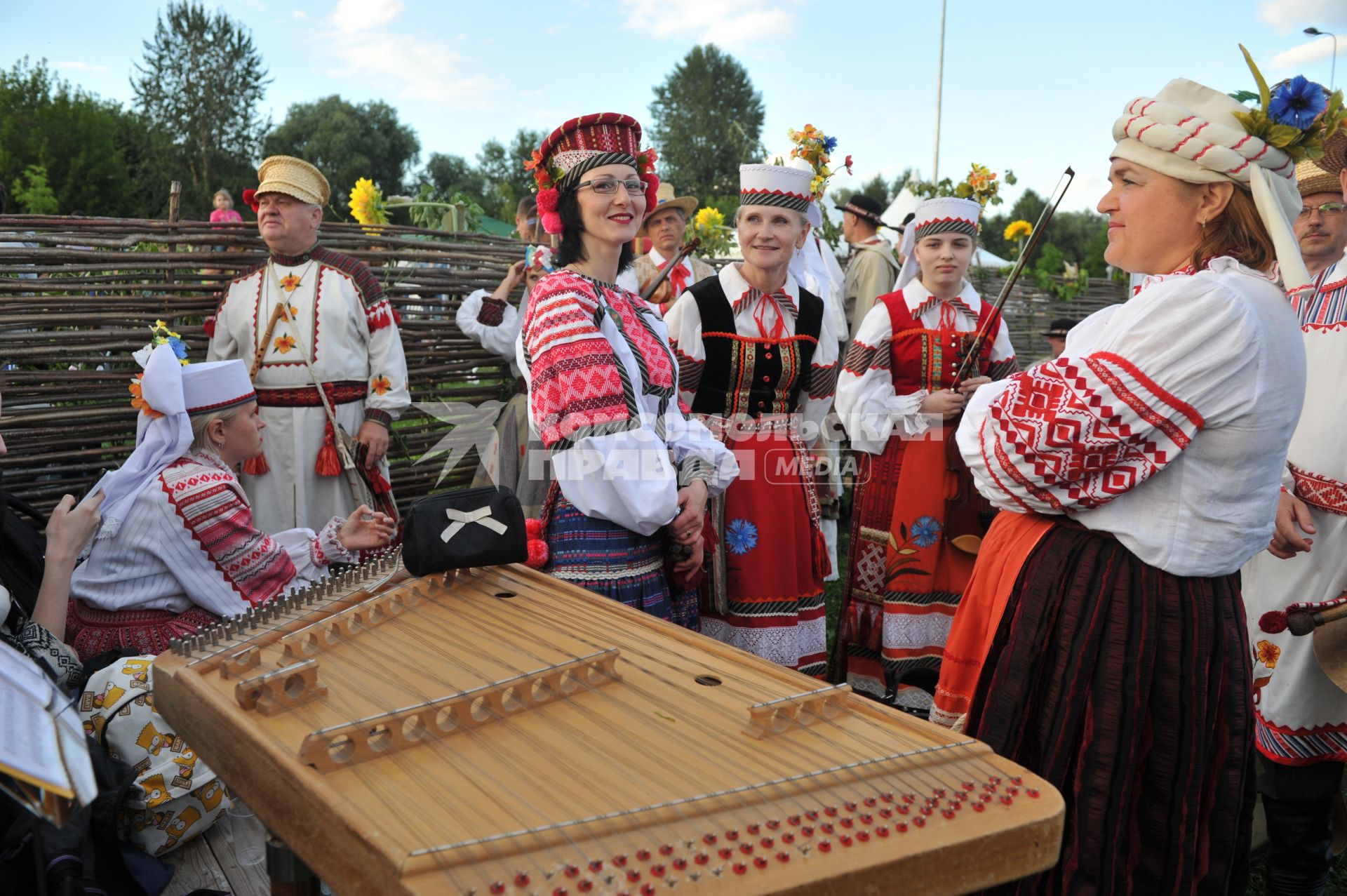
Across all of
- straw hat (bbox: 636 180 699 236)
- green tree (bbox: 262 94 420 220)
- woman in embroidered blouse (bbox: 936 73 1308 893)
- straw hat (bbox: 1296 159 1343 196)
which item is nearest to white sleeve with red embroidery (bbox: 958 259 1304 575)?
woman in embroidered blouse (bbox: 936 73 1308 893)

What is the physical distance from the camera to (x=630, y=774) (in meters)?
1.21

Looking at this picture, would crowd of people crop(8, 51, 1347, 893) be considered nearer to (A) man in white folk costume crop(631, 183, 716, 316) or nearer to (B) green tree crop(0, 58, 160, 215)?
(A) man in white folk costume crop(631, 183, 716, 316)

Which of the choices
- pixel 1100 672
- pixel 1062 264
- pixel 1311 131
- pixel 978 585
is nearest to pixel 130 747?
pixel 978 585

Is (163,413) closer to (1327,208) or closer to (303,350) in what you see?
(303,350)

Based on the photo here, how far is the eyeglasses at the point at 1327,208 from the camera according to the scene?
2.84 m

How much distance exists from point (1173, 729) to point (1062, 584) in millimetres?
327

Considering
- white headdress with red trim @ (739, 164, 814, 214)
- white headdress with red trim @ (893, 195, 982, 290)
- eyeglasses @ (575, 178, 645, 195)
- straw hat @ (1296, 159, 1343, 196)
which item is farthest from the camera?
white headdress with red trim @ (893, 195, 982, 290)

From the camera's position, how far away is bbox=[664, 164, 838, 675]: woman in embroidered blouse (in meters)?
3.27

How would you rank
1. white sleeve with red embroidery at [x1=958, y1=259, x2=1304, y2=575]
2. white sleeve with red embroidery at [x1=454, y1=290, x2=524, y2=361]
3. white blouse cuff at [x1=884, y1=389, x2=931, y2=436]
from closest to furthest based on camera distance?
white sleeve with red embroidery at [x1=958, y1=259, x2=1304, y2=575], white blouse cuff at [x1=884, y1=389, x2=931, y2=436], white sleeve with red embroidery at [x1=454, y1=290, x2=524, y2=361]

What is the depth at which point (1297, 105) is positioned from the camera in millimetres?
1782

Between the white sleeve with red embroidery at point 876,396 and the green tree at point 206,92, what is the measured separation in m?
33.5

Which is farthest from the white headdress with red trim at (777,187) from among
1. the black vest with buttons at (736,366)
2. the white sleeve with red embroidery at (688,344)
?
the white sleeve with red embroidery at (688,344)

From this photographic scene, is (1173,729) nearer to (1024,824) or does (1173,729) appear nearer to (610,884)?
(1024,824)

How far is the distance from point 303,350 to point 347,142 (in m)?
35.8
